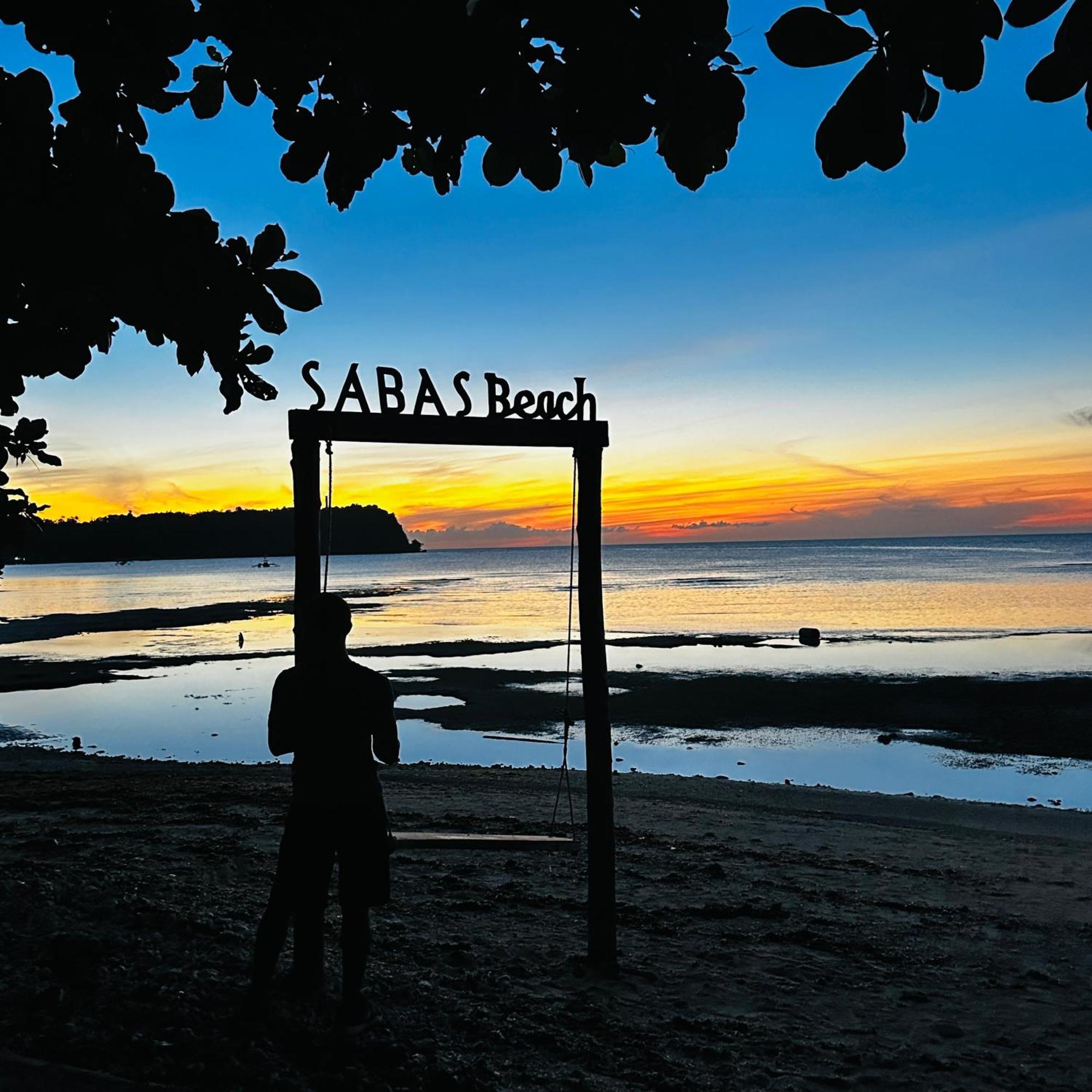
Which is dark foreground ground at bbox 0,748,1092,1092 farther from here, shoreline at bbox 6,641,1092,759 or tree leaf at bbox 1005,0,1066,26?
shoreline at bbox 6,641,1092,759

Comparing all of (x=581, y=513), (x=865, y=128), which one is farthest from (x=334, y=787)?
(x=865, y=128)

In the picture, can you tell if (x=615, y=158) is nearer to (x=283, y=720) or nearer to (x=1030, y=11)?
(x=1030, y=11)

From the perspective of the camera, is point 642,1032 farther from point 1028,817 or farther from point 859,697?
point 859,697

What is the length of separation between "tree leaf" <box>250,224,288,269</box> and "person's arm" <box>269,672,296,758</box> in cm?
178

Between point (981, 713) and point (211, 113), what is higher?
point (211, 113)

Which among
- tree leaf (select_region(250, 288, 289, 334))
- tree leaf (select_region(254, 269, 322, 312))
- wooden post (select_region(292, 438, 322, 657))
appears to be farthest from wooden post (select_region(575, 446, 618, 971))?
tree leaf (select_region(254, 269, 322, 312))

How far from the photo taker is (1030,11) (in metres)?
1.86

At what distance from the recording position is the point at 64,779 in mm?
12477

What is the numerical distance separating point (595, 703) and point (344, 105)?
3.78 meters

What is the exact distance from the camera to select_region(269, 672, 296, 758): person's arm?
167 inches

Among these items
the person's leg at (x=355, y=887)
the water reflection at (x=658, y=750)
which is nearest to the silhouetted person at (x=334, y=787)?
the person's leg at (x=355, y=887)

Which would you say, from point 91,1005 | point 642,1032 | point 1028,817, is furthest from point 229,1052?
point 1028,817

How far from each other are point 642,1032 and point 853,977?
169 centimetres

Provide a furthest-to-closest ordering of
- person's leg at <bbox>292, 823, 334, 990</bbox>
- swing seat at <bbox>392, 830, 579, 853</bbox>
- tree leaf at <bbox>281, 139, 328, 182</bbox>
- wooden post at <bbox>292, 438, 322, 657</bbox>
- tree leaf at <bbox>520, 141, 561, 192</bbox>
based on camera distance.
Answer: swing seat at <bbox>392, 830, 579, 853</bbox> < wooden post at <bbox>292, 438, 322, 657</bbox> < person's leg at <bbox>292, 823, 334, 990</bbox> < tree leaf at <bbox>281, 139, 328, 182</bbox> < tree leaf at <bbox>520, 141, 561, 192</bbox>
